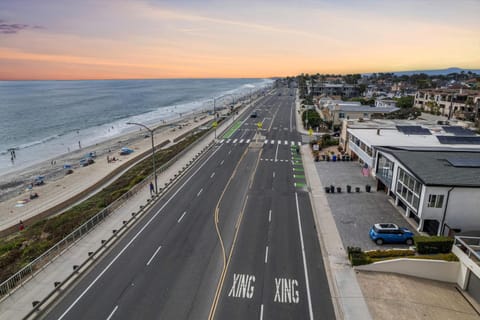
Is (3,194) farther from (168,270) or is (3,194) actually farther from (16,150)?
(168,270)

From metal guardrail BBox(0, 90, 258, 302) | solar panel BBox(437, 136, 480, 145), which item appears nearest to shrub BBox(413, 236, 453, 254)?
solar panel BBox(437, 136, 480, 145)

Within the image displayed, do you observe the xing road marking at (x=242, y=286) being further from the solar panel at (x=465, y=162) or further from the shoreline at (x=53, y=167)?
the shoreline at (x=53, y=167)

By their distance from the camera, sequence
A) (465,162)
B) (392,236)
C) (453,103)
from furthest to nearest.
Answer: (453,103) → (465,162) → (392,236)

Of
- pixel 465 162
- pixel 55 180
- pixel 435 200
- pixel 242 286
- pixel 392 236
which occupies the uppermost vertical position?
pixel 465 162

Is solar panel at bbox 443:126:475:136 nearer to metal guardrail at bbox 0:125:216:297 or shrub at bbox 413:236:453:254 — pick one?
shrub at bbox 413:236:453:254

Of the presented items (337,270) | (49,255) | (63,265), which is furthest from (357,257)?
(49,255)

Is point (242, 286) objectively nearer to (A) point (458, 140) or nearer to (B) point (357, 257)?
(B) point (357, 257)

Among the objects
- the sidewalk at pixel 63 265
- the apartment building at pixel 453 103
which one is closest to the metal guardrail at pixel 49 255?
the sidewalk at pixel 63 265

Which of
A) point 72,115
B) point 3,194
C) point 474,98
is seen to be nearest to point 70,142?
point 3,194
